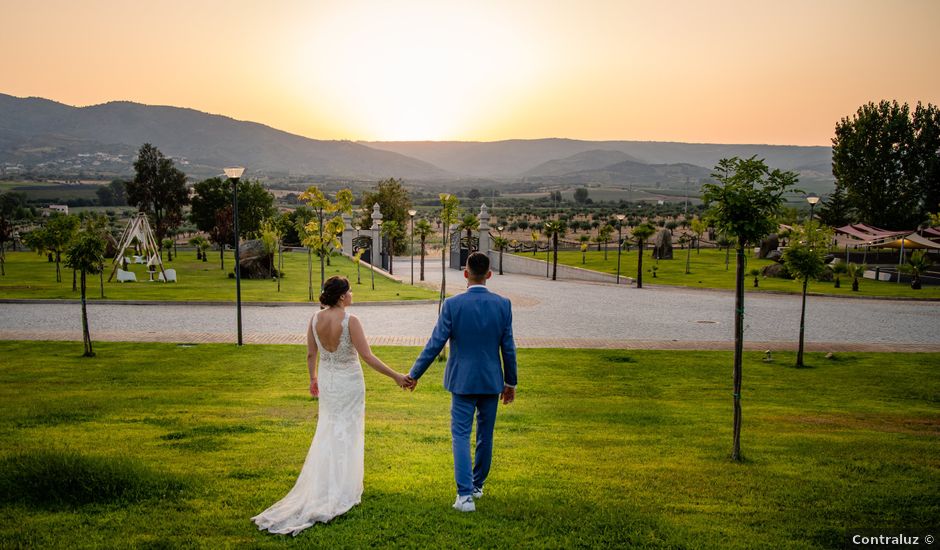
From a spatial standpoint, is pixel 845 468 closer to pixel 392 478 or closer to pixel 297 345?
pixel 392 478

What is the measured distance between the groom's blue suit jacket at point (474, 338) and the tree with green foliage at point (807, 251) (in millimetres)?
12538

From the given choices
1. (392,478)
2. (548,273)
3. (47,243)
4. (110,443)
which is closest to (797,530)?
(392,478)

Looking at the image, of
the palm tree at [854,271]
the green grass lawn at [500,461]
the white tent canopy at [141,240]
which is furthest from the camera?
the palm tree at [854,271]

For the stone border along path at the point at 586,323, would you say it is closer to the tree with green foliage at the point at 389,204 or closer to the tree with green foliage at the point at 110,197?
the tree with green foliage at the point at 389,204

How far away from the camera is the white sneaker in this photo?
5.52 m

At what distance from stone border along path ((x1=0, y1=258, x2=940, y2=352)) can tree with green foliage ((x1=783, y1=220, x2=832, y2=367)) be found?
233 centimetres

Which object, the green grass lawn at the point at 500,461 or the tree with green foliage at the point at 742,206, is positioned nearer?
the green grass lawn at the point at 500,461

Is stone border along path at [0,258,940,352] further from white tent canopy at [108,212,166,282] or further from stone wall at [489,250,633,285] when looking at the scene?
stone wall at [489,250,633,285]

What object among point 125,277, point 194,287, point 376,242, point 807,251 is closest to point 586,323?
point 807,251

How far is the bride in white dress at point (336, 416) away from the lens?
18.1ft

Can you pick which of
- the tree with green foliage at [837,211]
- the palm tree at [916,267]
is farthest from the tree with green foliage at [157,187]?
the tree with green foliage at [837,211]

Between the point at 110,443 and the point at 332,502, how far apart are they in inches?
143

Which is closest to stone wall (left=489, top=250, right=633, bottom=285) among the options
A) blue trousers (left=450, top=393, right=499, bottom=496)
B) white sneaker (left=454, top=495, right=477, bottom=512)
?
blue trousers (left=450, top=393, right=499, bottom=496)

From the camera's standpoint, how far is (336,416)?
570 cm
